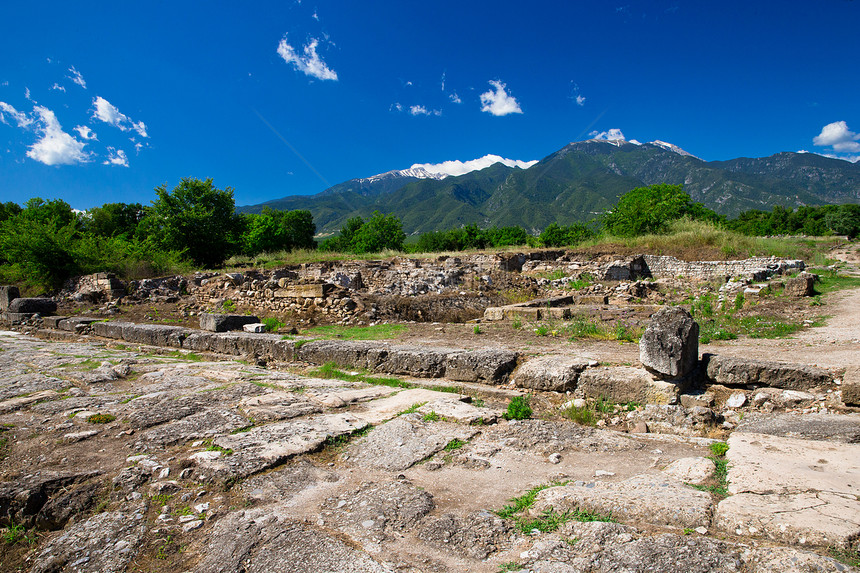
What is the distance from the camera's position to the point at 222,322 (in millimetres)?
9000

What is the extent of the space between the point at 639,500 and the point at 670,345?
7.61 ft

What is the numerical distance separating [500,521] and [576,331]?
18.6ft

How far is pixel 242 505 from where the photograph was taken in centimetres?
236

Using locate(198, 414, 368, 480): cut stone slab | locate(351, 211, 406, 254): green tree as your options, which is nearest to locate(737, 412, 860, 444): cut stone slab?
locate(198, 414, 368, 480): cut stone slab

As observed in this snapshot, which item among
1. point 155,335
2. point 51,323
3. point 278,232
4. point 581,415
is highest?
point 278,232

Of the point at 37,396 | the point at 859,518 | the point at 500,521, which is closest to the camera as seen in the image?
the point at 859,518

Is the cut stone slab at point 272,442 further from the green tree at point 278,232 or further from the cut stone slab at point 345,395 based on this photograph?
the green tree at point 278,232

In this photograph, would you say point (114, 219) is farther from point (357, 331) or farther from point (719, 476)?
point (719, 476)

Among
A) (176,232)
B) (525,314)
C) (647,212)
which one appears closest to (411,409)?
(525,314)

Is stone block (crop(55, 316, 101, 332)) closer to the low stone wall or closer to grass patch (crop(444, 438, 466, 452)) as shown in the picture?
the low stone wall

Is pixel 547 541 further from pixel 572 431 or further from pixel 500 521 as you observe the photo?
pixel 572 431

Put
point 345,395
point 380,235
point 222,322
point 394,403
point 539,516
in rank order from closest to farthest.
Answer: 1. point 539,516
2. point 394,403
3. point 345,395
4. point 222,322
5. point 380,235

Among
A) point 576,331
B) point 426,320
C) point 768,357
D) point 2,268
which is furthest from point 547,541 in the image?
point 2,268

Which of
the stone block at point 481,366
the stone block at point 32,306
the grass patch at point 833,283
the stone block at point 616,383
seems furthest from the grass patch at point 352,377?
the grass patch at point 833,283
